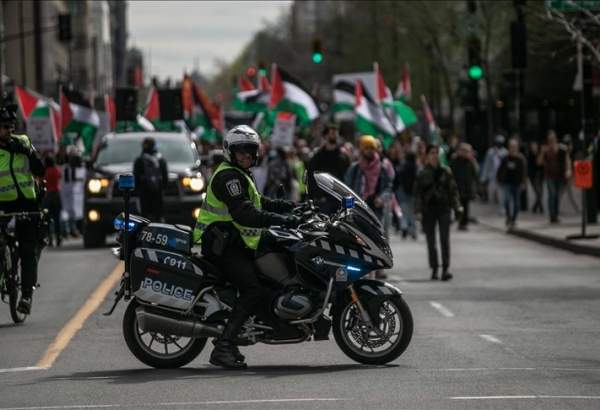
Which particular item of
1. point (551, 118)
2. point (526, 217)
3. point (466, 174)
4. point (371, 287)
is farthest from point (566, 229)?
point (551, 118)

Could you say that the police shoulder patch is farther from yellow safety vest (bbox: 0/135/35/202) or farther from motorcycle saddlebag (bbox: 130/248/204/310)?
yellow safety vest (bbox: 0/135/35/202)

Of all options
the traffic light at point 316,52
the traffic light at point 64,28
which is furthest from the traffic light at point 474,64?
the traffic light at point 64,28

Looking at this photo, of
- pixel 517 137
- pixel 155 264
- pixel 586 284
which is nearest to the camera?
pixel 155 264

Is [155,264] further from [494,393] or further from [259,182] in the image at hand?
[259,182]

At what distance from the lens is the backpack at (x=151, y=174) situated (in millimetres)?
27564

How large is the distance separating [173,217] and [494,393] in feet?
62.2

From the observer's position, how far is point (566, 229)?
106ft

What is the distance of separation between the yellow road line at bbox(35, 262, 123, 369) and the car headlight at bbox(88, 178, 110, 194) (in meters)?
5.70

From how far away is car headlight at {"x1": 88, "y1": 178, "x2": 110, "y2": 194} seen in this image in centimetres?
2912

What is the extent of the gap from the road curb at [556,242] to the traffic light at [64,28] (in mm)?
20927

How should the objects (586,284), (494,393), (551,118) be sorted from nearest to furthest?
(494,393) → (586,284) → (551,118)

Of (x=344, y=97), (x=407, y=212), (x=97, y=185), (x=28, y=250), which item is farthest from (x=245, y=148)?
(x=344, y=97)

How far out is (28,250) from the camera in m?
15.8

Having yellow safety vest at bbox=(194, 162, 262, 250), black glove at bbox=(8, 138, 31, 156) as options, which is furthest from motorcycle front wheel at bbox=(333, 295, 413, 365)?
black glove at bbox=(8, 138, 31, 156)
